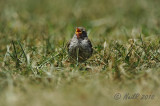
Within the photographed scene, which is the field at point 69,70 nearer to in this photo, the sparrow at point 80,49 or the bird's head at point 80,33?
the sparrow at point 80,49

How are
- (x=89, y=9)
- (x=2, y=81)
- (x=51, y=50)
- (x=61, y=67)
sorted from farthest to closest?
(x=89, y=9)
(x=51, y=50)
(x=61, y=67)
(x=2, y=81)

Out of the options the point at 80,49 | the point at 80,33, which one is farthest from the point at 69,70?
the point at 80,33

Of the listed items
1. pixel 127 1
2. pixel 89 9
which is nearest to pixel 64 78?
pixel 89 9

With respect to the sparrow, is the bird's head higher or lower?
higher

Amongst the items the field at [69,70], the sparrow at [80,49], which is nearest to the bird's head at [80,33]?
the sparrow at [80,49]

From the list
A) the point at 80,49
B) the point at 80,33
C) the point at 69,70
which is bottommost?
the point at 69,70

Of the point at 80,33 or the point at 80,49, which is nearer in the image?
the point at 80,49

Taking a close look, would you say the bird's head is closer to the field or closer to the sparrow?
the sparrow

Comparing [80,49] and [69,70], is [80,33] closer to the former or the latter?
[80,49]

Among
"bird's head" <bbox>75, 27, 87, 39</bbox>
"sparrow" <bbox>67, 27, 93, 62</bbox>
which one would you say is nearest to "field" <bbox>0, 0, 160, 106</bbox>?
"sparrow" <bbox>67, 27, 93, 62</bbox>

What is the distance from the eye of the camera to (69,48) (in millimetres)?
4492

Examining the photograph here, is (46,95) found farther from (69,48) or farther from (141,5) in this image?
(141,5)

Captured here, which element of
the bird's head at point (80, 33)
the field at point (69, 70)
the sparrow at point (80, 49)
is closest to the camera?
the field at point (69, 70)

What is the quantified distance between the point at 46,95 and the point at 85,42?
5.51 feet
